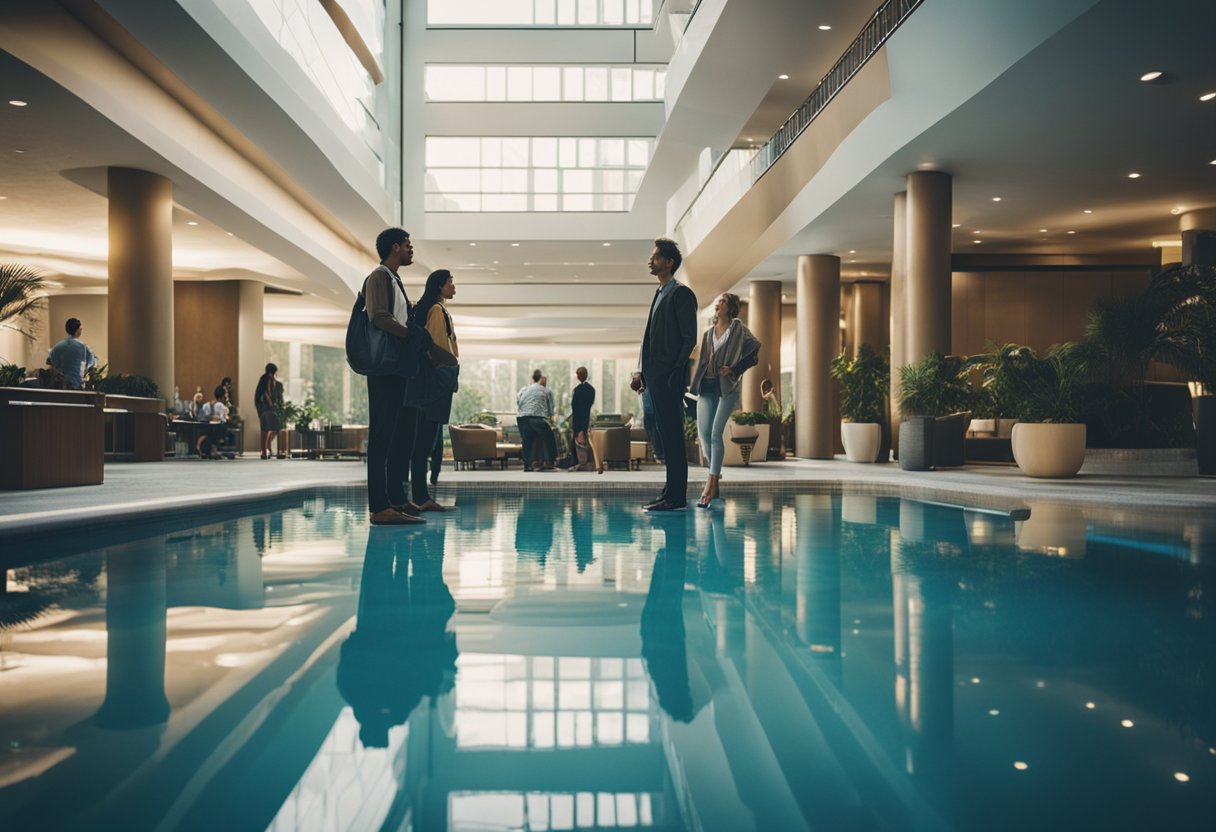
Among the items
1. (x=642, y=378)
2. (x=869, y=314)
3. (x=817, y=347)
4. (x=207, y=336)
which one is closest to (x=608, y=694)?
(x=642, y=378)

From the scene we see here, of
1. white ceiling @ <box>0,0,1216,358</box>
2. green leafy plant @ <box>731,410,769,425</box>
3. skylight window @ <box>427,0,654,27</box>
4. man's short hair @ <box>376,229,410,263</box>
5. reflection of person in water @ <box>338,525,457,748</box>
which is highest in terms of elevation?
skylight window @ <box>427,0,654,27</box>

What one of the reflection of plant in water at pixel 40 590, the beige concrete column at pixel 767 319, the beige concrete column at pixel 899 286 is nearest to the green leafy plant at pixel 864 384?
the beige concrete column at pixel 899 286

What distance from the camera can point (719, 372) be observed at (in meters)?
7.01

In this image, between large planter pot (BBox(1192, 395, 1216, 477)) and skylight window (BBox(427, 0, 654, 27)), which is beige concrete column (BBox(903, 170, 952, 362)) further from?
skylight window (BBox(427, 0, 654, 27))

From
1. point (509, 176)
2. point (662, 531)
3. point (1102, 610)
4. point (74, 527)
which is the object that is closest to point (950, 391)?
point (662, 531)

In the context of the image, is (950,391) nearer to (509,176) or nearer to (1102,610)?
(1102,610)

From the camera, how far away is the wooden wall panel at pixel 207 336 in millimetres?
25109

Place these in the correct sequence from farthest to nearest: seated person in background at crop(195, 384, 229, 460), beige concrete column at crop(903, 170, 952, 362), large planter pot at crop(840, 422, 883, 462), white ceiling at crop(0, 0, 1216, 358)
A: seated person in background at crop(195, 384, 229, 460)
large planter pot at crop(840, 422, 883, 462)
beige concrete column at crop(903, 170, 952, 362)
white ceiling at crop(0, 0, 1216, 358)

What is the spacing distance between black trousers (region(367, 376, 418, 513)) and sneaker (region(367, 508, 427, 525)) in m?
0.04

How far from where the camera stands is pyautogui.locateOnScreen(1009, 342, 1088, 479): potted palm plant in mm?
10453

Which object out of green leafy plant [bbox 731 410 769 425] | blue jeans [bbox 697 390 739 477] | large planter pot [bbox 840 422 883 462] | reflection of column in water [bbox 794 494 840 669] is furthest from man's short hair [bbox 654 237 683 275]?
large planter pot [bbox 840 422 883 462]

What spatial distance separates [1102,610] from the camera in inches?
125

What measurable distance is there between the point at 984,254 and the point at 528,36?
12.4 metres

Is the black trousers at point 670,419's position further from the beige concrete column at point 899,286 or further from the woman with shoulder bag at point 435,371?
the beige concrete column at point 899,286
